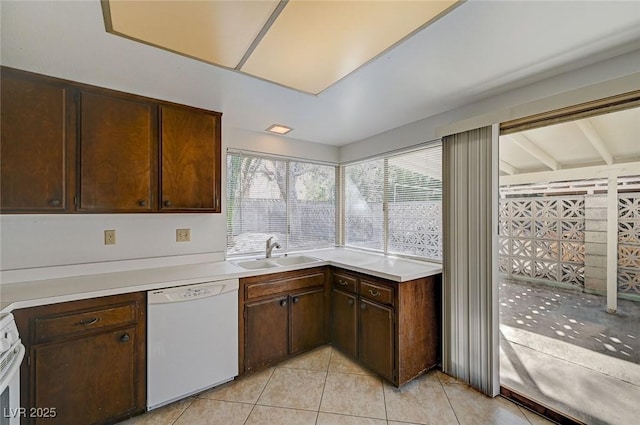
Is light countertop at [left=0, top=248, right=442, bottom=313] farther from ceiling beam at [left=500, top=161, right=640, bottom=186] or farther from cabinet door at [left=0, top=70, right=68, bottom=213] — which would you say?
ceiling beam at [left=500, top=161, right=640, bottom=186]

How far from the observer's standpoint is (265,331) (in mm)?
2219

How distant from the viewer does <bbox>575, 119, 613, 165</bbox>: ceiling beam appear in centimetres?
185

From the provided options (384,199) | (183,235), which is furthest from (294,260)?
(384,199)

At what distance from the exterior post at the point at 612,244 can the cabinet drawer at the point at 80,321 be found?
370 cm

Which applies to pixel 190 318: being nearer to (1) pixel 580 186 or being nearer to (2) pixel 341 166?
(2) pixel 341 166

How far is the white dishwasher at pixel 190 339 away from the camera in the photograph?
1.74m

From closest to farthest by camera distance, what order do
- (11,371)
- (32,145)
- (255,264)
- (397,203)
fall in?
(11,371) → (32,145) → (255,264) → (397,203)

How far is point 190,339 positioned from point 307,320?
105 cm

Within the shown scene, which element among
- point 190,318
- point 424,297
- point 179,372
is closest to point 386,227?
point 424,297

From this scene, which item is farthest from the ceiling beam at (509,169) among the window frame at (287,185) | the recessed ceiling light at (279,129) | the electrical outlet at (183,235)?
the electrical outlet at (183,235)

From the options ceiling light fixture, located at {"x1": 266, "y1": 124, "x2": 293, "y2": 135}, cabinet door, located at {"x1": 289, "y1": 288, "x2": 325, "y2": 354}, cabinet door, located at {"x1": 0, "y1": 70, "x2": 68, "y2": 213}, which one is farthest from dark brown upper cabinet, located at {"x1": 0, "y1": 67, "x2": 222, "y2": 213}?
cabinet door, located at {"x1": 289, "y1": 288, "x2": 325, "y2": 354}

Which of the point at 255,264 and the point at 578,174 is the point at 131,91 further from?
the point at 578,174

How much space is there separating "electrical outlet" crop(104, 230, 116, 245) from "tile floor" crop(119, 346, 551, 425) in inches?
50.3

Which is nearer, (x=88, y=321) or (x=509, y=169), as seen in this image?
(x=88, y=321)
